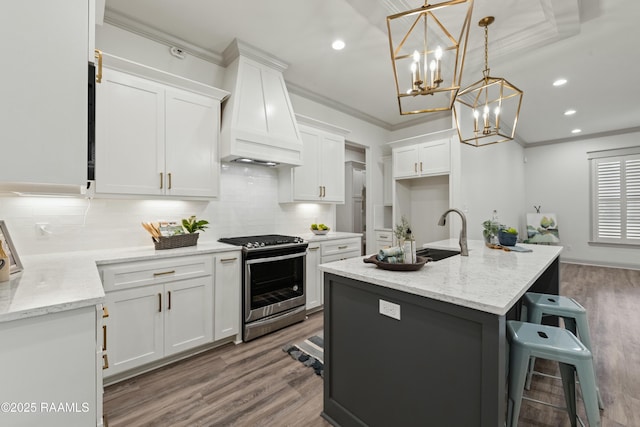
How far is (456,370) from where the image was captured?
1.17m

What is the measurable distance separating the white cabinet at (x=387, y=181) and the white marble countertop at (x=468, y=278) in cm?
326

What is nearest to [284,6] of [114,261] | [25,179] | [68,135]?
[68,135]

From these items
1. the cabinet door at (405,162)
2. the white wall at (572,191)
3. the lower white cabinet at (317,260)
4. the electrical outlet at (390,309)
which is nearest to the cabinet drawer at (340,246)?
the lower white cabinet at (317,260)

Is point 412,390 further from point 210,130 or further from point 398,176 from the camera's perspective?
point 398,176

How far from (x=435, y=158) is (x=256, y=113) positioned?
2946 millimetres

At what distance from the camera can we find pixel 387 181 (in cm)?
541

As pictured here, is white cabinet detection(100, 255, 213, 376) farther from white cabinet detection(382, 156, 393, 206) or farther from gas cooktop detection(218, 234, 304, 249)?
white cabinet detection(382, 156, 393, 206)

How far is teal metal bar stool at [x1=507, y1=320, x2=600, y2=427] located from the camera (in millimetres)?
1266

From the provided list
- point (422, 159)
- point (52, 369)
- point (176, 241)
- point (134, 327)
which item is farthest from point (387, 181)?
point (52, 369)

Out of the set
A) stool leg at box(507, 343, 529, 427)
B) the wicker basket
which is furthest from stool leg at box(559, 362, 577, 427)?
the wicker basket

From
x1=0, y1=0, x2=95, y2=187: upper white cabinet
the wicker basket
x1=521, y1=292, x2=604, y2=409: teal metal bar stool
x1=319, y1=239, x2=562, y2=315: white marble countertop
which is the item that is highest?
x1=0, y1=0, x2=95, y2=187: upper white cabinet

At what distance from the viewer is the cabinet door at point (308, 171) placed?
3588 millimetres

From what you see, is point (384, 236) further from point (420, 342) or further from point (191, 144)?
point (420, 342)

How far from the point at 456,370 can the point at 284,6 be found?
2.91 m
